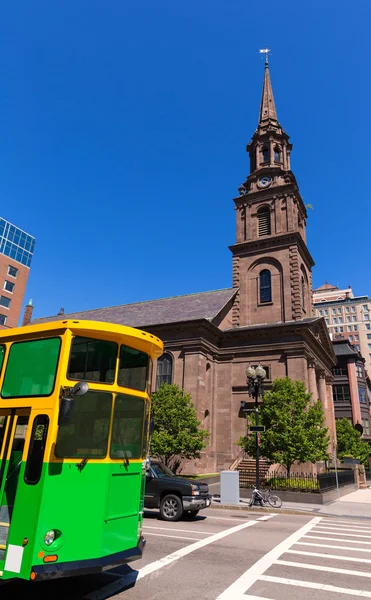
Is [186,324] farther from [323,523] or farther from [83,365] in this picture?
[83,365]

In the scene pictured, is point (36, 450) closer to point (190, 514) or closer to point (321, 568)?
point (321, 568)

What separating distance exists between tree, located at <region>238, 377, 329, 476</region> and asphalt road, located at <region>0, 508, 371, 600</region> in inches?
367

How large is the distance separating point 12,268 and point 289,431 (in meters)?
56.2

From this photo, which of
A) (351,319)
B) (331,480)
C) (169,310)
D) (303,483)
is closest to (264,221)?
(169,310)

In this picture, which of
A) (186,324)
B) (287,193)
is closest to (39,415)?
(186,324)

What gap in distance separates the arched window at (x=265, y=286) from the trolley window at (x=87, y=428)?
30178 millimetres

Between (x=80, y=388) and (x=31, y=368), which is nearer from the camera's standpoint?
(x=80, y=388)

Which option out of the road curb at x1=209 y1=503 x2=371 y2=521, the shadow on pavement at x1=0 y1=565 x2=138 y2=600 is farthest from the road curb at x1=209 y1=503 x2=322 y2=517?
the shadow on pavement at x1=0 y1=565 x2=138 y2=600

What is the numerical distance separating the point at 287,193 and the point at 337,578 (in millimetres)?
34984

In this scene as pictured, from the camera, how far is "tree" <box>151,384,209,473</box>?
24.0 meters

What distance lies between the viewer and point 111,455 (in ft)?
20.1

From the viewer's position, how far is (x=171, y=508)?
516 inches

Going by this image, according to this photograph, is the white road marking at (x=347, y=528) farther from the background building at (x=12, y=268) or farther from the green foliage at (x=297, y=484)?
the background building at (x=12, y=268)

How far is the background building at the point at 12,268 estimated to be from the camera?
6034cm
